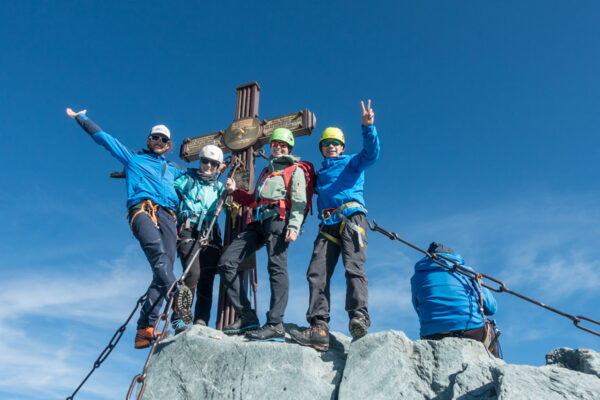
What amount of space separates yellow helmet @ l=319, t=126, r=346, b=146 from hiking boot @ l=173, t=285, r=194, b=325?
2.54m

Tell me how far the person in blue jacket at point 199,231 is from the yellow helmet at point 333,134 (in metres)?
1.65

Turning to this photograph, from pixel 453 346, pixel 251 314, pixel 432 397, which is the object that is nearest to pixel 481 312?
pixel 453 346

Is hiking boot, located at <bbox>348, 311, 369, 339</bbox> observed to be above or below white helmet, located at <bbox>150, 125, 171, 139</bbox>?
below

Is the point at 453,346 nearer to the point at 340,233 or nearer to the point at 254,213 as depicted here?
the point at 340,233

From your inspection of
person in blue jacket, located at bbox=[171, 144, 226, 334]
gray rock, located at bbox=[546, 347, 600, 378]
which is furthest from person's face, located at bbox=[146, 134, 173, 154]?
gray rock, located at bbox=[546, 347, 600, 378]

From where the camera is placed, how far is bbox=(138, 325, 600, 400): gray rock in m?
3.76

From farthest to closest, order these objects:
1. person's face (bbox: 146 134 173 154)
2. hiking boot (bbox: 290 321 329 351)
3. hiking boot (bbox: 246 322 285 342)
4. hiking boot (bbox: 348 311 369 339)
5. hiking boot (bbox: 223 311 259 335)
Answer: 1. person's face (bbox: 146 134 173 154)
2. hiking boot (bbox: 223 311 259 335)
3. hiking boot (bbox: 246 322 285 342)
4. hiking boot (bbox: 290 321 329 351)
5. hiking boot (bbox: 348 311 369 339)

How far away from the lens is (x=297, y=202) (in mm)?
5699

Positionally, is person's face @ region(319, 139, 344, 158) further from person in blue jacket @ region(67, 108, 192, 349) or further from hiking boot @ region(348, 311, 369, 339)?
hiking boot @ region(348, 311, 369, 339)

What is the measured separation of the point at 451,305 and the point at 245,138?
13.3 ft

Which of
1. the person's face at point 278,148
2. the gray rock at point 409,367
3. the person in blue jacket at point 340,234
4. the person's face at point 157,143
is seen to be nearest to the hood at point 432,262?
the person in blue jacket at point 340,234

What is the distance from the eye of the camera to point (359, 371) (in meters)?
4.52

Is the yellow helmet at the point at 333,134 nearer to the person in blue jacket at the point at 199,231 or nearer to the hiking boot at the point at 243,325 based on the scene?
the person in blue jacket at the point at 199,231

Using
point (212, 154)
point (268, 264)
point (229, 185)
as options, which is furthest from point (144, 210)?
point (268, 264)
